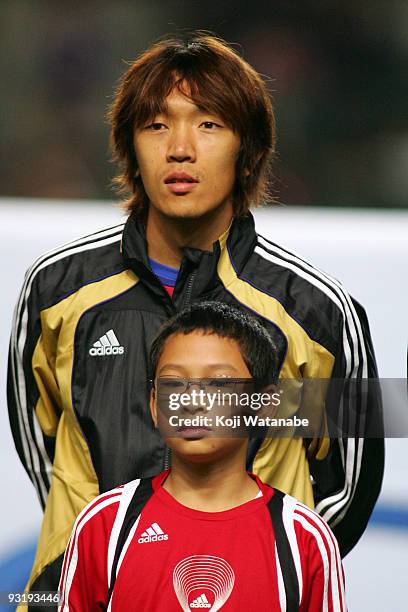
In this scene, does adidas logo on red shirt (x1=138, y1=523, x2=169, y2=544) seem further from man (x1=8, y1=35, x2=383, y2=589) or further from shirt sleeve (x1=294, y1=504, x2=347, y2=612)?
man (x1=8, y1=35, x2=383, y2=589)

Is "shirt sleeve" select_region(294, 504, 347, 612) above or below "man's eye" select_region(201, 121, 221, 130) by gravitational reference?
below

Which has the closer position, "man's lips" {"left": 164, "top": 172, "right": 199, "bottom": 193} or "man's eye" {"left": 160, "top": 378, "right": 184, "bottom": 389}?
"man's eye" {"left": 160, "top": 378, "right": 184, "bottom": 389}

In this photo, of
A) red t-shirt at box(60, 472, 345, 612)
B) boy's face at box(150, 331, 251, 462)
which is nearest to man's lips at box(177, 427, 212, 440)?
boy's face at box(150, 331, 251, 462)

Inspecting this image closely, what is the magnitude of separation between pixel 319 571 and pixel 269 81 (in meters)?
1.83

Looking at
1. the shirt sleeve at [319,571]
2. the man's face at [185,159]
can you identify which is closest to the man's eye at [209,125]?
the man's face at [185,159]

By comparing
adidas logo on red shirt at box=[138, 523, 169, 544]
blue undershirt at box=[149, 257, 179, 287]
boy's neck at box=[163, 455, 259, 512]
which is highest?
blue undershirt at box=[149, 257, 179, 287]

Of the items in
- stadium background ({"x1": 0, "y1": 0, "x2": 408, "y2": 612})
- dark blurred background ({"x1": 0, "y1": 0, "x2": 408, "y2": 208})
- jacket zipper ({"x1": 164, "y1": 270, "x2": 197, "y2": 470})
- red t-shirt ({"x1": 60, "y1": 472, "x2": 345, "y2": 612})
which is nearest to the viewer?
red t-shirt ({"x1": 60, "y1": 472, "x2": 345, "y2": 612})

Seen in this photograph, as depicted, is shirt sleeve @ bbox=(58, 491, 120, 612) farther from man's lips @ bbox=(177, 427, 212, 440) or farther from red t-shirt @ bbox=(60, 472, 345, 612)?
man's lips @ bbox=(177, 427, 212, 440)

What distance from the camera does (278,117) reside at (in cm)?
301

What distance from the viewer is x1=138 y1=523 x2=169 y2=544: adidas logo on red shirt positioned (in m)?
1.45

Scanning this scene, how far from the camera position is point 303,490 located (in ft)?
6.00

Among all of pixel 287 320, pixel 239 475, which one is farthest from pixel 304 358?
pixel 239 475

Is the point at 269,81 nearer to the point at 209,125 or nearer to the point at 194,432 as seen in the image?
the point at 209,125

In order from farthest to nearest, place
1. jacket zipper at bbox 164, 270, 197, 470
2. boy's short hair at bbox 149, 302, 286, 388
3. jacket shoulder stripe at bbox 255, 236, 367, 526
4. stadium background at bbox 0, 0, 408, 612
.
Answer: stadium background at bbox 0, 0, 408, 612 < jacket shoulder stripe at bbox 255, 236, 367, 526 < jacket zipper at bbox 164, 270, 197, 470 < boy's short hair at bbox 149, 302, 286, 388
